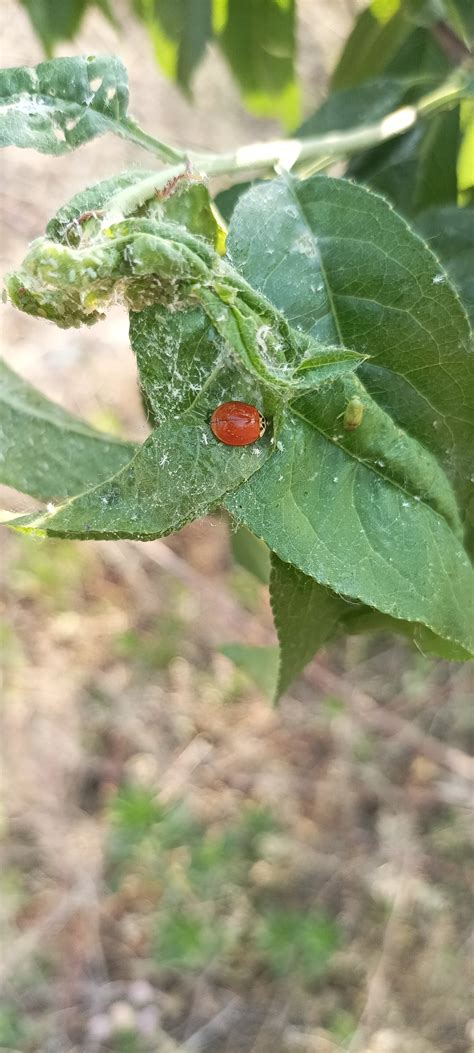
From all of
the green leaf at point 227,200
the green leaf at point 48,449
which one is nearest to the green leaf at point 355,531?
the green leaf at point 48,449

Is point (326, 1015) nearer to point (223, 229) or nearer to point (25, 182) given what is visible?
point (223, 229)

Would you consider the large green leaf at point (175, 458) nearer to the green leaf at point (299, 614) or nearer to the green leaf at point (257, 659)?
the green leaf at point (299, 614)

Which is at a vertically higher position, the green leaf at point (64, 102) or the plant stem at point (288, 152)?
the green leaf at point (64, 102)

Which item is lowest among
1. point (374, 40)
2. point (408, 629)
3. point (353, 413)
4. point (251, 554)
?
point (251, 554)

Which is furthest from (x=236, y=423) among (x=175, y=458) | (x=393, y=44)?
(x=393, y=44)

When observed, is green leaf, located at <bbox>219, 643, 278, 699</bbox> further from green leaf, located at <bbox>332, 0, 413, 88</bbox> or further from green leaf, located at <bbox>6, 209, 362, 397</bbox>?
green leaf, located at <bbox>332, 0, 413, 88</bbox>

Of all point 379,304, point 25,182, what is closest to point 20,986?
point 379,304

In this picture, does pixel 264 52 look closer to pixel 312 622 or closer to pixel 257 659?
pixel 257 659
